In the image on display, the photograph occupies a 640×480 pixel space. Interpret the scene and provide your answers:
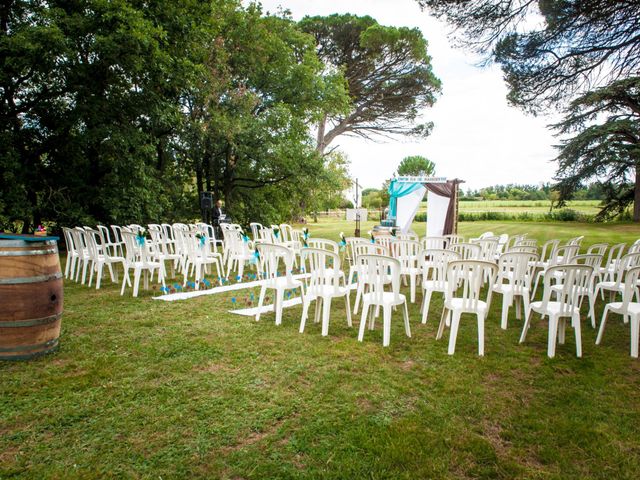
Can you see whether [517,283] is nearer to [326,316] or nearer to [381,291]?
[381,291]

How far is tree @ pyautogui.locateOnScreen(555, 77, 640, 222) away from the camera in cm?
1670

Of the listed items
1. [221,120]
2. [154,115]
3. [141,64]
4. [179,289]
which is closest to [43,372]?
[179,289]

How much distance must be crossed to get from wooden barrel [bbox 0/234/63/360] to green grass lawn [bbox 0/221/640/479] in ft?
0.50

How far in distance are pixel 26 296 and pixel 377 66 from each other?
19144mm

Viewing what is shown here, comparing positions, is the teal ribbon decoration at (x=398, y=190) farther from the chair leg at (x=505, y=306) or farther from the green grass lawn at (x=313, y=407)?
the green grass lawn at (x=313, y=407)

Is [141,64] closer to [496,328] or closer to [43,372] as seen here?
[43,372]

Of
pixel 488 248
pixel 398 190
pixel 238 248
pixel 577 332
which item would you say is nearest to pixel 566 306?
pixel 577 332

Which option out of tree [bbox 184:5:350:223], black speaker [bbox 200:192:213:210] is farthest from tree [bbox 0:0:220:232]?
tree [bbox 184:5:350:223]

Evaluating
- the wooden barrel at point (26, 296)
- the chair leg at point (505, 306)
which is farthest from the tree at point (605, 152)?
the wooden barrel at point (26, 296)

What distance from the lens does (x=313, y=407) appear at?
8.02 ft

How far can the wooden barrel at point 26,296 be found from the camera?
9.65 feet

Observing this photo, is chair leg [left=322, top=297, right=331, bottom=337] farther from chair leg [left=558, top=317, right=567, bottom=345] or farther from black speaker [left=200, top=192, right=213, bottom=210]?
black speaker [left=200, top=192, right=213, bottom=210]

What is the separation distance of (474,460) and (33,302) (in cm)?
329

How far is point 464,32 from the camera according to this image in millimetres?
7727
